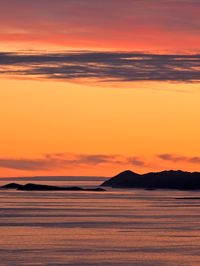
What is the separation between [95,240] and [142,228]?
58.2 ft

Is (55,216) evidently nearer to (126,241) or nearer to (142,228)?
(142,228)

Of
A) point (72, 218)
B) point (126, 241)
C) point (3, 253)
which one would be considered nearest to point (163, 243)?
point (126, 241)

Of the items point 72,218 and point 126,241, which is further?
point 72,218

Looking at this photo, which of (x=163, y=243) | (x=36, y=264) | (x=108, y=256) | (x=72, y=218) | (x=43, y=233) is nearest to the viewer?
(x=36, y=264)

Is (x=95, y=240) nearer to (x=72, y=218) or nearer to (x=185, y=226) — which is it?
(x=185, y=226)

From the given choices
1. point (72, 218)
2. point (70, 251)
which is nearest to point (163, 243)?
point (70, 251)

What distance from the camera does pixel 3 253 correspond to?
72.1m

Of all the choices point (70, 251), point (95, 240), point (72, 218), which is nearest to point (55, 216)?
point (72, 218)

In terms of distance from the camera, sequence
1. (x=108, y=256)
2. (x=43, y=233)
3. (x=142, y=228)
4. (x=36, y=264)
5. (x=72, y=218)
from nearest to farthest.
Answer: (x=36, y=264), (x=108, y=256), (x=43, y=233), (x=142, y=228), (x=72, y=218)

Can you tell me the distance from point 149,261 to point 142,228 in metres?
32.2

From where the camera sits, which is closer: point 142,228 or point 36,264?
point 36,264

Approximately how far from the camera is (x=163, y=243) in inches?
3238

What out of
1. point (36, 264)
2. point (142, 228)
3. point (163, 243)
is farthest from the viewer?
point (142, 228)

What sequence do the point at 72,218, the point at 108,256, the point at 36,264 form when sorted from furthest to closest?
the point at 72,218 → the point at 108,256 → the point at 36,264
